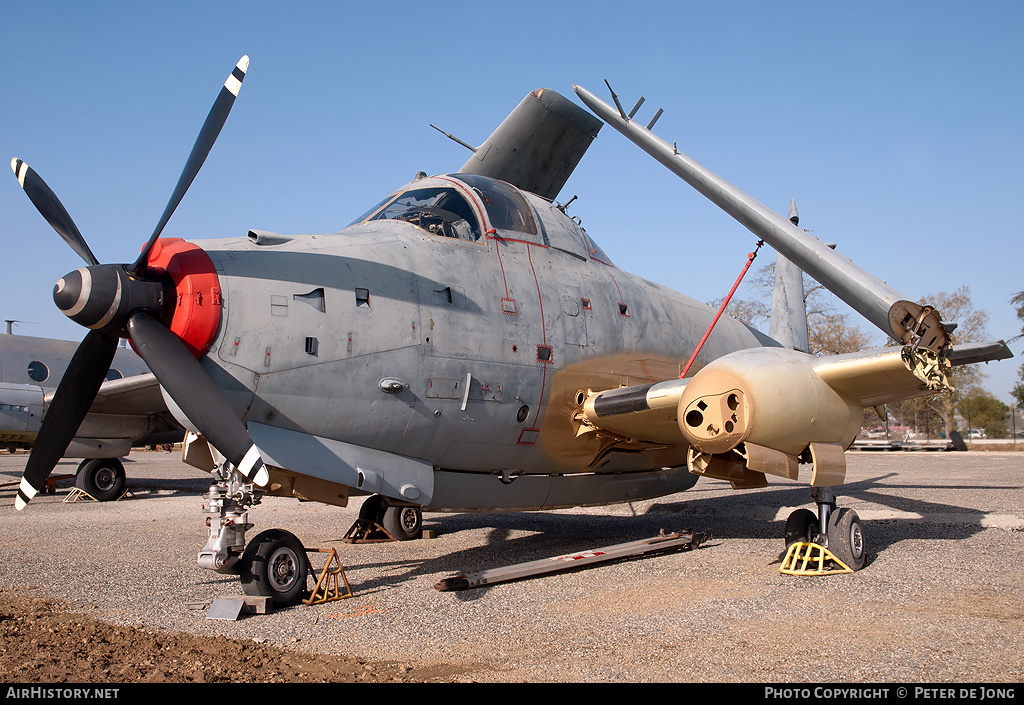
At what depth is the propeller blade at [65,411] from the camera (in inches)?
272

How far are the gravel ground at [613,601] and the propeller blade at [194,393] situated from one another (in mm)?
1426

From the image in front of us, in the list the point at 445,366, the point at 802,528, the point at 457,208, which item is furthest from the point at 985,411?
the point at 445,366

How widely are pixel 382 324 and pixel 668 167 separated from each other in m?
5.17

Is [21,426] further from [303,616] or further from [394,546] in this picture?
[303,616]

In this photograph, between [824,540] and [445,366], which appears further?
[824,540]

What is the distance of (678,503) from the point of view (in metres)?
16.8

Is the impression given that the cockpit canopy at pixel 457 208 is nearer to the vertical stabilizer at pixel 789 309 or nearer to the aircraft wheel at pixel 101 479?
the vertical stabilizer at pixel 789 309

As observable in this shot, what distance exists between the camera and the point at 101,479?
59.2 ft

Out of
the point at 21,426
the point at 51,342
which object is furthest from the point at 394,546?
the point at 51,342

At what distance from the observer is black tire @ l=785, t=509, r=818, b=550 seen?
8484mm

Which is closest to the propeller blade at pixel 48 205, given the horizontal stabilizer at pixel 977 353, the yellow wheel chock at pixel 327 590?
the yellow wheel chock at pixel 327 590

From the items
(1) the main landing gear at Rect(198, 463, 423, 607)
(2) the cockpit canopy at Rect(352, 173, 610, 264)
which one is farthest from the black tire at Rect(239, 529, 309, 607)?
(2) the cockpit canopy at Rect(352, 173, 610, 264)

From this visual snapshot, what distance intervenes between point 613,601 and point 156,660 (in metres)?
3.87

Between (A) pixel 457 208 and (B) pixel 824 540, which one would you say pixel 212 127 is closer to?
(A) pixel 457 208
